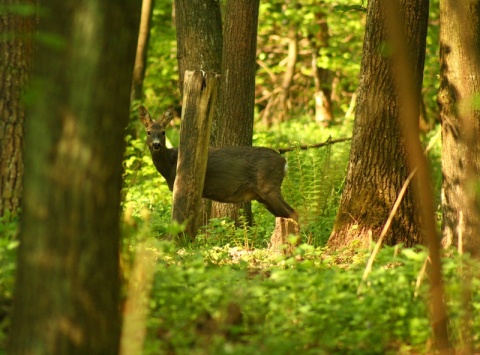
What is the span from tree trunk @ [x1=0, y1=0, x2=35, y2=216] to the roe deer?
447 cm

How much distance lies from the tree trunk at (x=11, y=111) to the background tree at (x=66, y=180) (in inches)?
93.6

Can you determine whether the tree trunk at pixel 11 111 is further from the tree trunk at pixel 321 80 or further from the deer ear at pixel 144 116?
the tree trunk at pixel 321 80

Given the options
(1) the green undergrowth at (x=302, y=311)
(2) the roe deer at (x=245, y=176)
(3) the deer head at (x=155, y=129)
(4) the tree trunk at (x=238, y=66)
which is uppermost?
(4) the tree trunk at (x=238, y=66)

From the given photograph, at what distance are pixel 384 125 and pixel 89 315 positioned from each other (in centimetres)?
504

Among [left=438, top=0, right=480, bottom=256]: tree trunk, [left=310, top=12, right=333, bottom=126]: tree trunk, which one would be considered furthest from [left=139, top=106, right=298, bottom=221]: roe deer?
[left=310, top=12, right=333, bottom=126]: tree trunk

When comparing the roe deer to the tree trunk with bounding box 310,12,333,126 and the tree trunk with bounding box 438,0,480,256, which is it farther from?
the tree trunk with bounding box 310,12,333,126

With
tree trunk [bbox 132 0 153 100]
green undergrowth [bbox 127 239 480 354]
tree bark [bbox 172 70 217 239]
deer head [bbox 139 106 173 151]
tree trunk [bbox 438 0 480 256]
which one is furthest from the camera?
tree trunk [bbox 132 0 153 100]

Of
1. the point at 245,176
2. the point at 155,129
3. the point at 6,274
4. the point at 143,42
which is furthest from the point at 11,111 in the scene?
the point at 143,42

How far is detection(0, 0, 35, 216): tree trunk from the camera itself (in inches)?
256

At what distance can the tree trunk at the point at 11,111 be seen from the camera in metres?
6.49

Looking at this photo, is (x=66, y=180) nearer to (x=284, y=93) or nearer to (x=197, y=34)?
(x=197, y=34)

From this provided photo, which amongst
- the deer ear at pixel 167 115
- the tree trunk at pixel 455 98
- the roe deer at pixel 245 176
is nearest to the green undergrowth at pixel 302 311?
the tree trunk at pixel 455 98

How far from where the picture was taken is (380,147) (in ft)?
28.5

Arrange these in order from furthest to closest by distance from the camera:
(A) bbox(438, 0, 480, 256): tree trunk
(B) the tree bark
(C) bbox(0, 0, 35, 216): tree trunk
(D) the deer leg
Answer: (D) the deer leg, (B) the tree bark, (A) bbox(438, 0, 480, 256): tree trunk, (C) bbox(0, 0, 35, 216): tree trunk
